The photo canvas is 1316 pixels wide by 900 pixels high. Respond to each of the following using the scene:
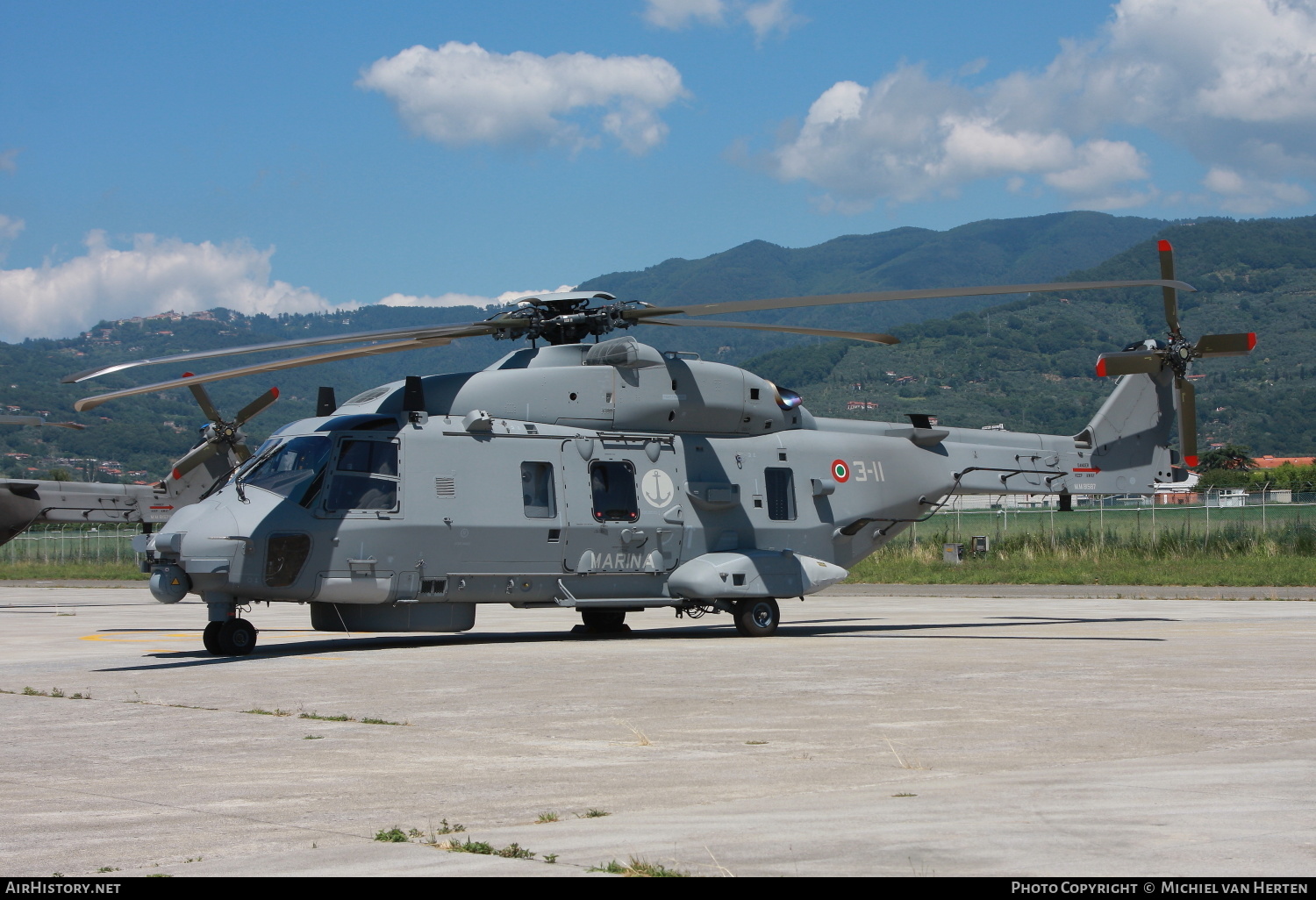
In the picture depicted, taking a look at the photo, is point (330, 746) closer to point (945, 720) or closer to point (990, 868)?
point (945, 720)

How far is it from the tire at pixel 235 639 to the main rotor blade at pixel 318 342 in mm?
3565

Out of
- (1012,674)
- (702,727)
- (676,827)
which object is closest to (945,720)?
(702,727)

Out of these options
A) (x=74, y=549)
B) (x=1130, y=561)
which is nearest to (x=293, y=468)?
(x=1130, y=561)

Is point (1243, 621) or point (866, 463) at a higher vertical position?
point (866, 463)

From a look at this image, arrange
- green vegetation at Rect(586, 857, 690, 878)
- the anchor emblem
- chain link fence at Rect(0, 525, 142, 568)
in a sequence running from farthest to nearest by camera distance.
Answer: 1. chain link fence at Rect(0, 525, 142, 568)
2. the anchor emblem
3. green vegetation at Rect(586, 857, 690, 878)

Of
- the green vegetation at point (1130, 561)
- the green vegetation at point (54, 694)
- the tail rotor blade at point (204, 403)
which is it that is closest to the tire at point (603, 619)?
the green vegetation at point (54, 694)

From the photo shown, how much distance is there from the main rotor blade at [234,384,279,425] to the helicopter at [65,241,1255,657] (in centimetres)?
948

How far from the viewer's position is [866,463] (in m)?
21.7

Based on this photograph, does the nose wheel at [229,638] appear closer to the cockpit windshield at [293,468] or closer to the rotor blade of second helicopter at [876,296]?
the cockpit windshield at [293,468]

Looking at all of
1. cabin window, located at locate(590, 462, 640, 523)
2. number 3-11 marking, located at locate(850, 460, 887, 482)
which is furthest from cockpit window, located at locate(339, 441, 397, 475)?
number 3-11 marking, located at locate(850, 460, 887, 482)

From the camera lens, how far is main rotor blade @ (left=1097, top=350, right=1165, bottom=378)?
22.9m

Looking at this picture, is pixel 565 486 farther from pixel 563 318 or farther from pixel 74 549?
pixel 74 549

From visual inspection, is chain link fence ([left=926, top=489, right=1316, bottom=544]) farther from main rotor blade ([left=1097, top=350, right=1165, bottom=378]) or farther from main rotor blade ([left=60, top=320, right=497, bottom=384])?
main rotor blade ([left=60, top=320, right=497, bottom=384])

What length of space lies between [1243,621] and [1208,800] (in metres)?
15.7
